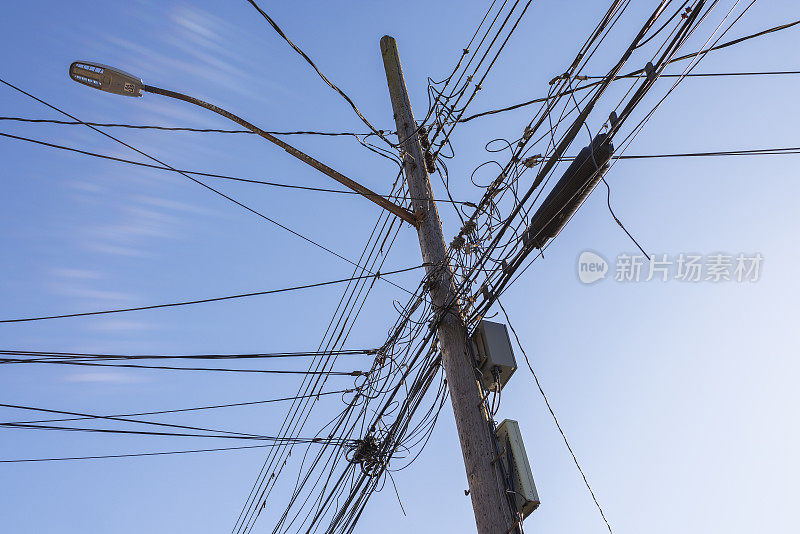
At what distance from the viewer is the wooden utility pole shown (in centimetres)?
383

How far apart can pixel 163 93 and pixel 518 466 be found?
11.9 feet

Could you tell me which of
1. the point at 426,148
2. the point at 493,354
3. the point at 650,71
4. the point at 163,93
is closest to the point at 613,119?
the point at 650,71

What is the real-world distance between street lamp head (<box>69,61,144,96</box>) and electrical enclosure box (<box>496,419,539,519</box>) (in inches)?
139

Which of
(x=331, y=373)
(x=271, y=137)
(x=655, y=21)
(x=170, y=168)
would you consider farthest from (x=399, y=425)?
(x=655, y=21)

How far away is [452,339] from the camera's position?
4742 millimetres

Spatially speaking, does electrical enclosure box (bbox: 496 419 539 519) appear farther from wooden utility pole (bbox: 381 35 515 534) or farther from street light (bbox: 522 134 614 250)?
street light (bbox: 522 134 614 250)

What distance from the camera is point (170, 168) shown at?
5.41m

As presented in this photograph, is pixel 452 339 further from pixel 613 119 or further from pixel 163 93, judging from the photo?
pixel 163 93

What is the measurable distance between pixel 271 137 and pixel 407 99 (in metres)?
1.81

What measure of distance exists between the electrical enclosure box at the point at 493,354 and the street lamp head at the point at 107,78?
3078 millimetres

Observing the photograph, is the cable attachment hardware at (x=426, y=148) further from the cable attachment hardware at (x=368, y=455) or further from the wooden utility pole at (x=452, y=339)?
the cable attachment hardware at (x=368, y=455)

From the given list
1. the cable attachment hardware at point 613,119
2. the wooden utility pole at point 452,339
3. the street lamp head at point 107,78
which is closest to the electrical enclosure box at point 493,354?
the wooden utility pole at point 452,339

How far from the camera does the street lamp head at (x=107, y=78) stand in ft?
13.9

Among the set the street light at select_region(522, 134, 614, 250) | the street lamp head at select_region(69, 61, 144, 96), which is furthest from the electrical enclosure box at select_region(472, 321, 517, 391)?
the street lamp head at select_region(69, 61, 144, 96)
